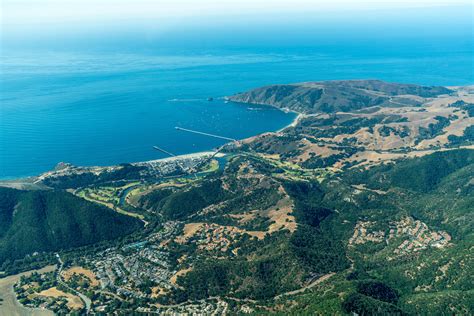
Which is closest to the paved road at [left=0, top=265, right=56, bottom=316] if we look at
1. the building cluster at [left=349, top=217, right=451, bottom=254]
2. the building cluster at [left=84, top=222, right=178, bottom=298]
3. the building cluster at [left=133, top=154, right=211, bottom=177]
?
the building cluster at [left=84, top=222, right=178, bottom=298]

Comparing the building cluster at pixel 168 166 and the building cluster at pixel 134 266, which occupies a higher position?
the building cluster at pixel 168 166

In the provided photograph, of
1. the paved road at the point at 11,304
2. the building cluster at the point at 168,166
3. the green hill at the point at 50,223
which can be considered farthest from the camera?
the building cluster at the point at 168,166

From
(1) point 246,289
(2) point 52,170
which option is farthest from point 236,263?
(2) point 52,170

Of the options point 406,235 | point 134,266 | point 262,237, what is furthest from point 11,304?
point 406,235

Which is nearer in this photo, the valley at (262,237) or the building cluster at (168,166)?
the valley at (262,237)

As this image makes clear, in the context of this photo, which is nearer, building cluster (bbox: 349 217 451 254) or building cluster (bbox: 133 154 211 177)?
building cluster (bbox: 349 217 451 254)

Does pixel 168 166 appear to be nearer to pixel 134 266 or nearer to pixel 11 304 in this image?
pixel 134 266

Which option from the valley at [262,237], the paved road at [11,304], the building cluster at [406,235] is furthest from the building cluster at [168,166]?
the building cluster at [406,235]

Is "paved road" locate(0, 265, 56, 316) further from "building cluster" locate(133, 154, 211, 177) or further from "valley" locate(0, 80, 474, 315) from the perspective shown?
"building cluster" locate(133, 154, 211, 177)

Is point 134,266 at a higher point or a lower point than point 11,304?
higher

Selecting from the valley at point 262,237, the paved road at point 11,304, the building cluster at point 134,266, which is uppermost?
the valley at point 262,237

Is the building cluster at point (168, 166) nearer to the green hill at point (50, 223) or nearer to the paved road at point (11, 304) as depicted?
the green hill at point (50, 223)

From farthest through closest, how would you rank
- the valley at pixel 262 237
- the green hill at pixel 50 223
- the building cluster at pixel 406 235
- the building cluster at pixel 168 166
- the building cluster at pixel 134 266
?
1. the building cluster at pixel 168 166
2. the green hill at pixel 50 223
3. the building cluster at pixel 406 235
4. the building cluster at pixel 134 266
5. the valley at pixel 262 237
